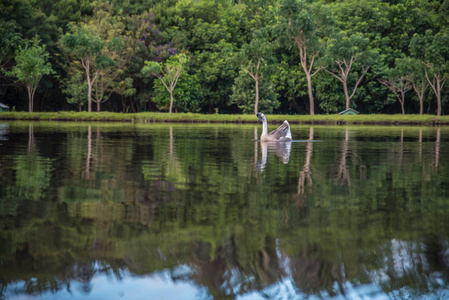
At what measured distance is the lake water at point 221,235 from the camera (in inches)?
151

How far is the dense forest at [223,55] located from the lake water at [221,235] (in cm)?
4602

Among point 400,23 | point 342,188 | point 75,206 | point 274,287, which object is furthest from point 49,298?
point 400,23

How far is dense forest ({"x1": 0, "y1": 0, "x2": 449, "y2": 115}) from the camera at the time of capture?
54.2 metres

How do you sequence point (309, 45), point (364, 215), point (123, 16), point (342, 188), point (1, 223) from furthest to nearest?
point (123, 16)
point (309, 45)
point (342, 188)
point (364, 215)
point (1, 223)

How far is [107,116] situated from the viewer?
4866 centimetres

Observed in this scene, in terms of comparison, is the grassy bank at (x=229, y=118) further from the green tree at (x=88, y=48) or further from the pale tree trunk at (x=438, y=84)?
the pale tree trunk at (x=438, y=84)

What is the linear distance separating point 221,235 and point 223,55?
58938mm

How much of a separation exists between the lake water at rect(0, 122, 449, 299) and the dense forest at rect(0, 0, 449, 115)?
4602 cm

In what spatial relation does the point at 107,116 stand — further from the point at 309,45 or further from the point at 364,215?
the point at 364,215

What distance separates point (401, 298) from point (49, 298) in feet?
7.47

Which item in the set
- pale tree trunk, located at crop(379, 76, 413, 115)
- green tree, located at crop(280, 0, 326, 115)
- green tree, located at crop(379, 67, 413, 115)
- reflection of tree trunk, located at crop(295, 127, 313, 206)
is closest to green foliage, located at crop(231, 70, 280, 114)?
green tree, located at crop(280, 0, 326, 115)

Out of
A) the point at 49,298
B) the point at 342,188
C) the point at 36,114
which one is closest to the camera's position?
the point at 49,298

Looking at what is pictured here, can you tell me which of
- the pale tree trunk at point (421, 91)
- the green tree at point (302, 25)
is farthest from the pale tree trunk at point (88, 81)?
the pale tree trunk at point (421, 91)

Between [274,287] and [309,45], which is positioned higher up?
[309,45]
